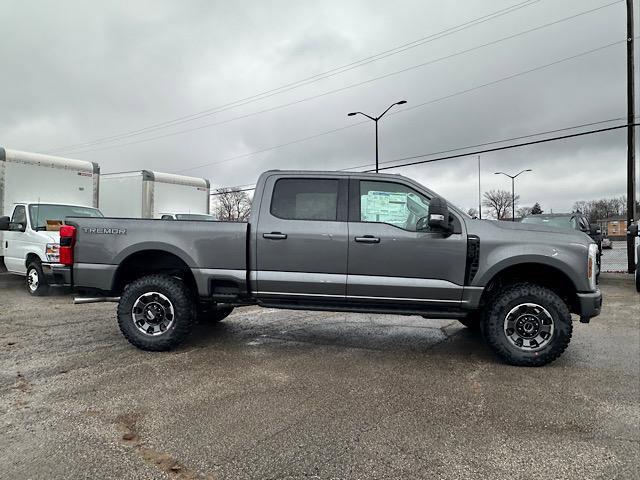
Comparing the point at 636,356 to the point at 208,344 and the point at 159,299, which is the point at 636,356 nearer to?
the point at 208,344

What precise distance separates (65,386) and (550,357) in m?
4.71

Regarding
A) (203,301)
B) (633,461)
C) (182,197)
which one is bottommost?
(633,461)

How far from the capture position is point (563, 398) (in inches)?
147

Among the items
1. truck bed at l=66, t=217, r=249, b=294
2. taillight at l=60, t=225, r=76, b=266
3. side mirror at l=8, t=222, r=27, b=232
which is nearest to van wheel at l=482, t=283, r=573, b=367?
truck bed at l=66, t=217, r=249, b=294

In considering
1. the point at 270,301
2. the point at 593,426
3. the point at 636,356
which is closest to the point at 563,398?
the point at 593,426

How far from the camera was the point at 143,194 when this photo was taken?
13.1 metres

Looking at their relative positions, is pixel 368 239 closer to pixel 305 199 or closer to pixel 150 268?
pixel 305 199

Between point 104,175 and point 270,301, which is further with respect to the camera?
point 104,175

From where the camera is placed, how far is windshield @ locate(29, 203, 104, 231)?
9.20 metres

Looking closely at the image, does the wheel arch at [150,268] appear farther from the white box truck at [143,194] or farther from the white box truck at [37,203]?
the white box truck at [143,194]

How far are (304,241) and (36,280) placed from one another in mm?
7368

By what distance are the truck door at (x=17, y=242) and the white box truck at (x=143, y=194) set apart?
3.47 metres

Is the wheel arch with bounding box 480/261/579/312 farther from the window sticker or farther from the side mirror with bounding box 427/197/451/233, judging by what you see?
the window sticker

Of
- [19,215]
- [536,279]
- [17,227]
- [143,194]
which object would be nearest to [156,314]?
[536,279]
